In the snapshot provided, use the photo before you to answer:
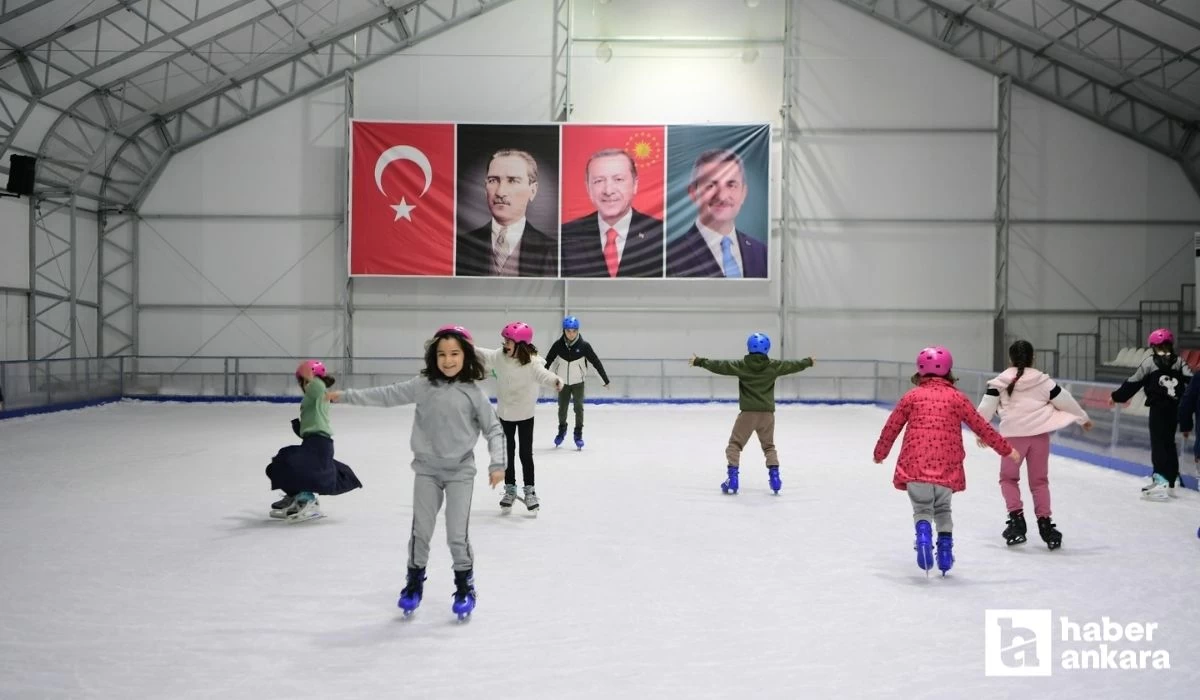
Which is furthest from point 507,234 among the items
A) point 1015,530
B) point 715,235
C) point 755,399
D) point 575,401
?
point 1015,530

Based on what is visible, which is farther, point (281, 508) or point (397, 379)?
point (397, 379)

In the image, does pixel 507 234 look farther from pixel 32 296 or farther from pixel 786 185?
pixel 32 296

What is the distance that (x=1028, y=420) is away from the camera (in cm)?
680

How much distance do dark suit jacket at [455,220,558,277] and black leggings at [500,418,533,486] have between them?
43.5 ft

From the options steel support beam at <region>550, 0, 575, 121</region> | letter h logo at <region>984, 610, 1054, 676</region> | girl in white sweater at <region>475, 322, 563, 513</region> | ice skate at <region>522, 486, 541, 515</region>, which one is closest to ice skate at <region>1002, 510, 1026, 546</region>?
letter h logo at <region>984, 610, 1054, 676</region>

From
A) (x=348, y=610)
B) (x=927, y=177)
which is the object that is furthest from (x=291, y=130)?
(x=348, y=610)

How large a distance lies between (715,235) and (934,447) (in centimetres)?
1600

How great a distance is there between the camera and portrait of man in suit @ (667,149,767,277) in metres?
21.4

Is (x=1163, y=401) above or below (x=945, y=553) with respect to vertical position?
above

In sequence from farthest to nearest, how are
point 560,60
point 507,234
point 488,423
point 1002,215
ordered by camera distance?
1. point 560,60
2. point 1002,215
3. point 507,234
4. point 488,423

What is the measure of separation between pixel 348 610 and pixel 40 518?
392 centimetres

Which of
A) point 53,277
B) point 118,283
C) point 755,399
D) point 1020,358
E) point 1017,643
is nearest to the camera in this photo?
point 1017,643

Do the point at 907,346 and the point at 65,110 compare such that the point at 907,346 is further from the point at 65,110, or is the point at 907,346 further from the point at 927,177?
the point at 65,110

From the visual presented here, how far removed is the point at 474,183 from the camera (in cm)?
2136
